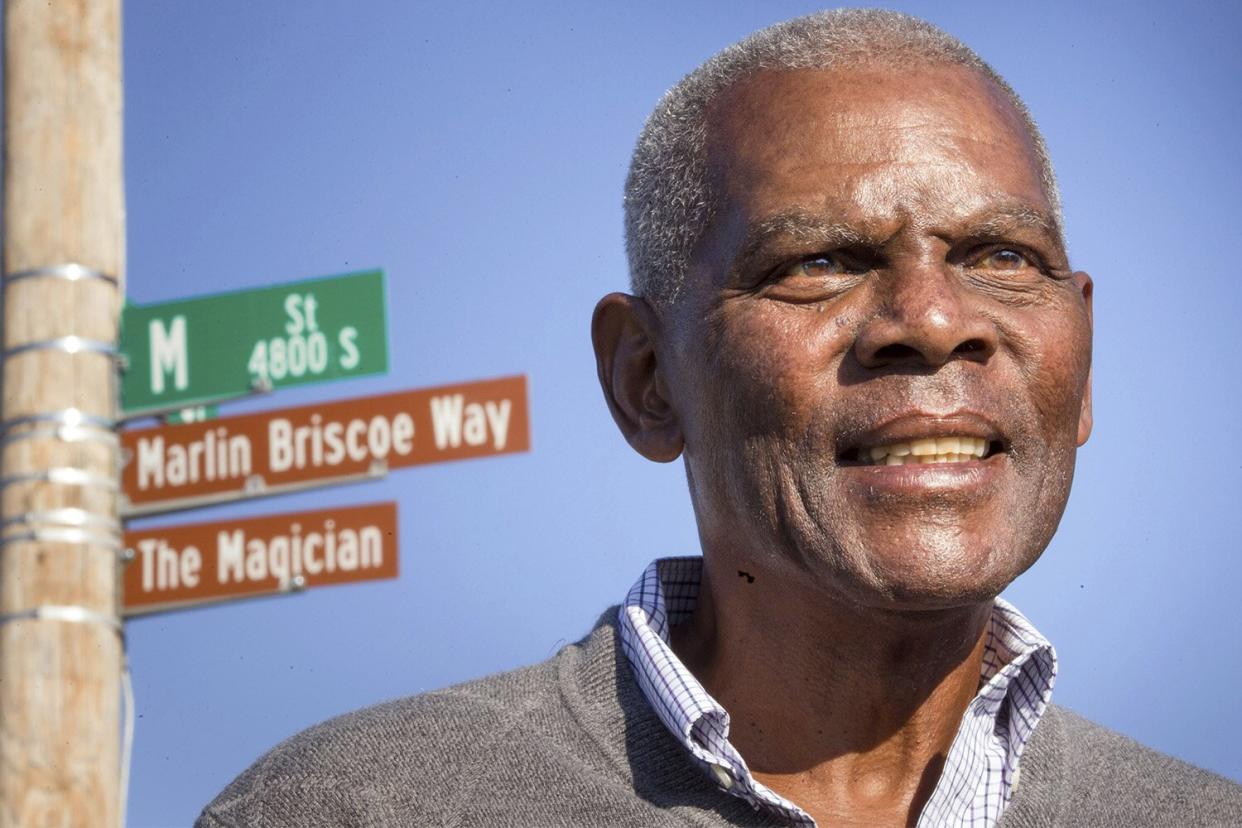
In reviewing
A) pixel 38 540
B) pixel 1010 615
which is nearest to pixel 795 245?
pixel 1010 615

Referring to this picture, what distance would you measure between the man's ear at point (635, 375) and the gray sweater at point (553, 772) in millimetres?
392

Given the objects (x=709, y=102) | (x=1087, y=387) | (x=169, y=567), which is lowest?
(x=169, y=567)

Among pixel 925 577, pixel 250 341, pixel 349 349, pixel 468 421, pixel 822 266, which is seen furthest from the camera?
pixel 250 341

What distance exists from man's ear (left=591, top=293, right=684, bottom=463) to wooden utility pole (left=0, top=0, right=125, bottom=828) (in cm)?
162

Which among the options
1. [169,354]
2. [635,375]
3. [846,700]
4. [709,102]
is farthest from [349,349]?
[846,700]

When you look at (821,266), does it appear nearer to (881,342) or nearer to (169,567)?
(881,342)

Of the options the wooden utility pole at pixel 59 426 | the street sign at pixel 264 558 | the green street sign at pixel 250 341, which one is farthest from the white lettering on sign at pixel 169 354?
the street sign at pixel 264 558

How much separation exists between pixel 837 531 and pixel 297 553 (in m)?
2.03

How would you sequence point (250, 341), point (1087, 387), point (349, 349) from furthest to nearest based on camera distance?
point (250, 341)
point (349, 349)
point (1087, 387)

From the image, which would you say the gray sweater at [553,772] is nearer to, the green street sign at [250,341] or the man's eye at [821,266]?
the man's eye at [821,266]

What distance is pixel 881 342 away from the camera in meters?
2.65

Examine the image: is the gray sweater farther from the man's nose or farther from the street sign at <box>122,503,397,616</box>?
the street sign at <box>122,503,397,616</box>

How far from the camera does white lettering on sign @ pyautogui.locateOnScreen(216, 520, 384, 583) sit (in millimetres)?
4312

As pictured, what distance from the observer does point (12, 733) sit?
13.3ft
